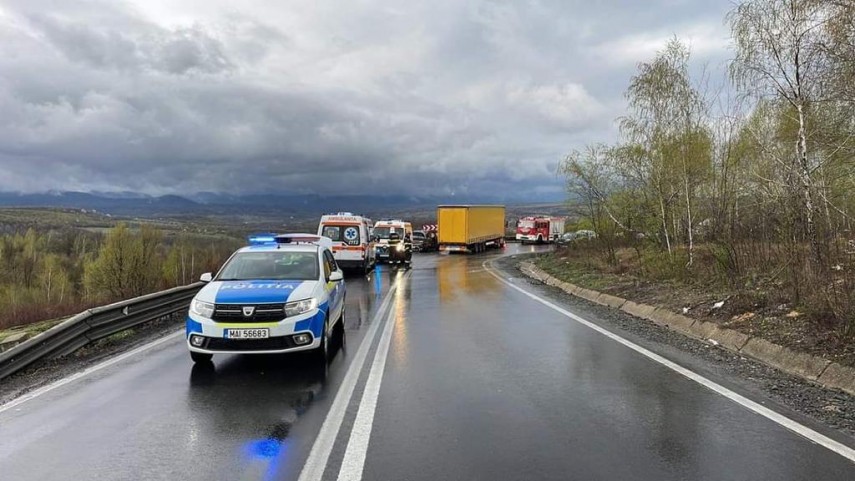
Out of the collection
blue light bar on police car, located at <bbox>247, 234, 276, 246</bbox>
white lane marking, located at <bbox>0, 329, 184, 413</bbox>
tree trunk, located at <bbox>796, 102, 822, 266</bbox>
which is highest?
tree trunk, located at <bbox>796, 102, 822, 266</bbox>

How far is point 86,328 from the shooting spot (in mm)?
9562

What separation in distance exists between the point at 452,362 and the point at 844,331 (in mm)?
5068

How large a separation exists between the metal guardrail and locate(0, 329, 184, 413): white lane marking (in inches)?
33.9

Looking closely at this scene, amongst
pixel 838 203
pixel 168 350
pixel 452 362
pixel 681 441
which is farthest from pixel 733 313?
pixel 168 350

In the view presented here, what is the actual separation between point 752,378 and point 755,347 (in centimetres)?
146

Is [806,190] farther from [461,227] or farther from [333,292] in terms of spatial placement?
[461,227]

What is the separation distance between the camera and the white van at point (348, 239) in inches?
1000

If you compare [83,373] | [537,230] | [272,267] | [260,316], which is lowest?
[83,373]

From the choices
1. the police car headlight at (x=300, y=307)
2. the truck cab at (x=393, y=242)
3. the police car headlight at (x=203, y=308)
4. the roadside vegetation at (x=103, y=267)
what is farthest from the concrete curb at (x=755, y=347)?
the roadside vegetation at (x=103, y=267)

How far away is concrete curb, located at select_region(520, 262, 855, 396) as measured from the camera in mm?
6570

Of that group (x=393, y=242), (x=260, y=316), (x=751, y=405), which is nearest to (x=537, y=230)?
(x=393, y=242)

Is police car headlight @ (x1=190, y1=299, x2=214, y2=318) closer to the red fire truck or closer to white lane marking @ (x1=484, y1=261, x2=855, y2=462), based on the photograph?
white lane marking @ (x1=484, y1=261, x2=855, y2=462)

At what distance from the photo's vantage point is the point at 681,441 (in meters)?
4.81

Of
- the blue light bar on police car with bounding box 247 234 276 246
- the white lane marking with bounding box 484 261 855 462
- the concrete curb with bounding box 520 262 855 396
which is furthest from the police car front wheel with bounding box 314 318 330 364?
the concrete curb with bounding box 520 262 855 396
